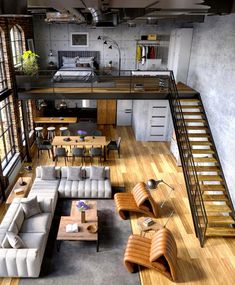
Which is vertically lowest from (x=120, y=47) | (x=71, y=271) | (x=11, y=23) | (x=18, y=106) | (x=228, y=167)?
(x=71, y=271)

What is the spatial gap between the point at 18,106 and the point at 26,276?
648 cm

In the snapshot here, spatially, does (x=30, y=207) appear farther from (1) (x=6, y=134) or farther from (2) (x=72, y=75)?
(2) (x=72, y=75)

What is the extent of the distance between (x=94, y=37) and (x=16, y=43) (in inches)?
160

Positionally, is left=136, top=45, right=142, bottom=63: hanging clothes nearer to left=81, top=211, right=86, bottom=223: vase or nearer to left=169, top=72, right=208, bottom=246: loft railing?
left=169, top=72, right=208, bottom=246: loft railing

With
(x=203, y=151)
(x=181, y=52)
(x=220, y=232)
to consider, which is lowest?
(x=220, y=232)

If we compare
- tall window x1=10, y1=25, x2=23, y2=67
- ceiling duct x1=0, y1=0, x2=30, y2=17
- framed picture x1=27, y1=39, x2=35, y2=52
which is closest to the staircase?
ceiling duct x1=0, y1=0, x2=30, y2=17

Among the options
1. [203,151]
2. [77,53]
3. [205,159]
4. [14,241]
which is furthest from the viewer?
[77,53]

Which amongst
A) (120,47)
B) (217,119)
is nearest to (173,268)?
(217,119)

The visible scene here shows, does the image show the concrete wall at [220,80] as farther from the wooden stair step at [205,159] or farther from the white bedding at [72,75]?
the white bedding at [72,75]

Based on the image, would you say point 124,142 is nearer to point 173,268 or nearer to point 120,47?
point 120,47

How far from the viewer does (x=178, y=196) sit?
29.4 ft

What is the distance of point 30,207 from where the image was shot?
7.09 m

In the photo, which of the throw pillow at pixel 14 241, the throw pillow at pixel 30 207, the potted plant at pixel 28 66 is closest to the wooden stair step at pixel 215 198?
the throw pillow at pixel 30 207

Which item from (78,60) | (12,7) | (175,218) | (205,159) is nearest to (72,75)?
(78,60)
